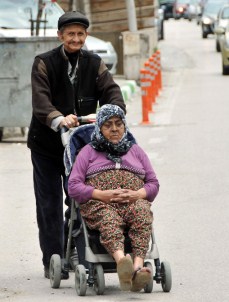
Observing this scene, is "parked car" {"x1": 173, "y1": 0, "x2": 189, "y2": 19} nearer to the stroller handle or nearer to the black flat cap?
the black flat cap

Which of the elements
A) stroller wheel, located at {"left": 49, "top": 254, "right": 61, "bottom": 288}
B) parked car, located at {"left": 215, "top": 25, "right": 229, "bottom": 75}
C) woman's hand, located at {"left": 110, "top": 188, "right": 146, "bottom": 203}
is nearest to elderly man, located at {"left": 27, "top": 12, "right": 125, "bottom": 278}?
stroller wheel, located at {"left": 49, "top": 254, "right": 61, "bottom": 288}

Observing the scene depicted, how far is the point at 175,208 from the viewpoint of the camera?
11852 mm

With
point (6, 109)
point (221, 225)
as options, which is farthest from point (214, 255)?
point (6, 109)

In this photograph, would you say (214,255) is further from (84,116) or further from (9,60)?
(9,60)

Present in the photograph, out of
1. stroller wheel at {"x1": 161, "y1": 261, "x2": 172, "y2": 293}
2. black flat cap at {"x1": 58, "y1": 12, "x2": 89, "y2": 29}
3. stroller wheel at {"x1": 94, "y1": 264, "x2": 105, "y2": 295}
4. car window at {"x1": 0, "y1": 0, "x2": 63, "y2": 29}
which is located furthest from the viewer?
car window at {"x1": 0, "y1": 0, "x2": 63, "y2": 29}

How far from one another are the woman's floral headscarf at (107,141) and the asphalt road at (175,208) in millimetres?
861

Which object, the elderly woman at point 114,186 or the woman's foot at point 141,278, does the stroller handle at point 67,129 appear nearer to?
the elderly woman at point 114,186

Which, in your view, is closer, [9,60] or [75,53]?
[75,53]

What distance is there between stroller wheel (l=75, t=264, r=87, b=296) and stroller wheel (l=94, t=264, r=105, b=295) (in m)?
0.07

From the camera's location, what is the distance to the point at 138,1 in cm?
3588

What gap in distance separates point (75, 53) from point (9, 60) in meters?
9.26

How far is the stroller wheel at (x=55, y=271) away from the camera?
311 inches

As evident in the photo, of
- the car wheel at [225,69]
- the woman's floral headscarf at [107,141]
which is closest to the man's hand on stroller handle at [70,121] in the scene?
the woman's floral headscarf at [107,141]

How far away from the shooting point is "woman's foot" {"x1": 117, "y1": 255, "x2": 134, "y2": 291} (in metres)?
7.10
